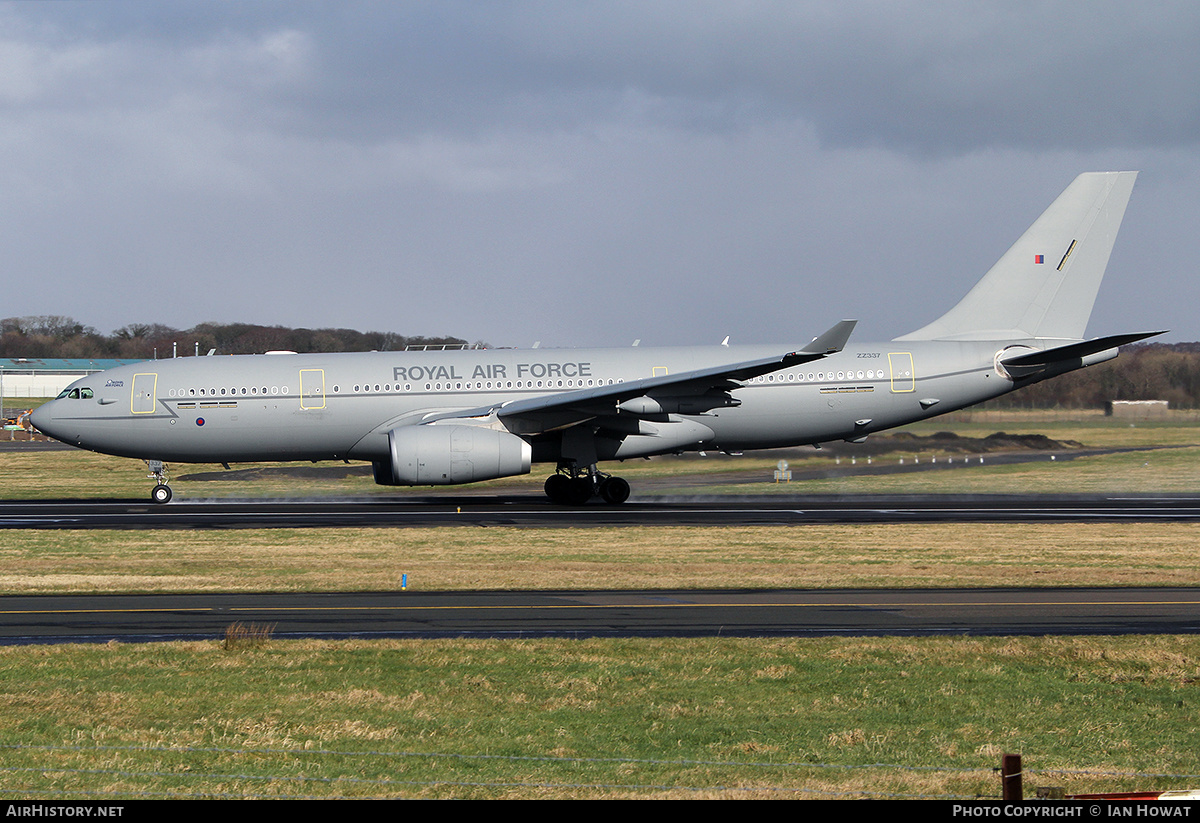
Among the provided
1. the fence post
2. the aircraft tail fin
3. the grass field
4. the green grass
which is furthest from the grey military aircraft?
the fence post

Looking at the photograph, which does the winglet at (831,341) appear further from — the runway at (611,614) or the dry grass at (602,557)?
the runway at (611,614)

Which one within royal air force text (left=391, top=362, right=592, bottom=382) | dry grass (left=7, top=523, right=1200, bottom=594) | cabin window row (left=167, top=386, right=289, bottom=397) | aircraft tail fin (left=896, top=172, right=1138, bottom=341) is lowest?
dry grass (left=7, top=523, right=1200, bottom=594)

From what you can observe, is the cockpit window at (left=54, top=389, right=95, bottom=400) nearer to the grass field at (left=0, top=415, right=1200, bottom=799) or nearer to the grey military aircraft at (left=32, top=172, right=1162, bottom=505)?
the grey military aircraft at (left=32, top=172, right=1162, bottom=505)

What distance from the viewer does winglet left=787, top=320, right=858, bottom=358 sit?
2511 centimetres

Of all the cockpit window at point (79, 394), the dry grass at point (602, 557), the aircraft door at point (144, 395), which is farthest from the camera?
the cockpit window at point (79, 394)

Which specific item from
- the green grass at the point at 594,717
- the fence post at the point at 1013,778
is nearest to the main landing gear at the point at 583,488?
the green grass at the point at 594,717

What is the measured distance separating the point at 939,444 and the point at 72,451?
132 feet

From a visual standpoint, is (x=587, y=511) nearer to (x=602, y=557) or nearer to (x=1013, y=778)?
(x=602, y=557)

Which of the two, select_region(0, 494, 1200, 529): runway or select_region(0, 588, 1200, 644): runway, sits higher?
select_region(0, 494, 1200, 529): runway

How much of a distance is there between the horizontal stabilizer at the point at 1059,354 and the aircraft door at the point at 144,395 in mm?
22671

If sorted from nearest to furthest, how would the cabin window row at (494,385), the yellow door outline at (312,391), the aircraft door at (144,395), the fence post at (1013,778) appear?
1. the fence post at (1013,778)
2. the yellow door outline at (312,391)
3. the aircraft door at (144,395)
4. the cabin window row at (494,385)

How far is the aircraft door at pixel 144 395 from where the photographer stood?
2975 centimetres

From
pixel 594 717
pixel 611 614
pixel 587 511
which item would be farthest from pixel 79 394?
pixel 594 717

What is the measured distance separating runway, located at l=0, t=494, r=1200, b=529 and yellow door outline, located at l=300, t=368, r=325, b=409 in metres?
2.69
